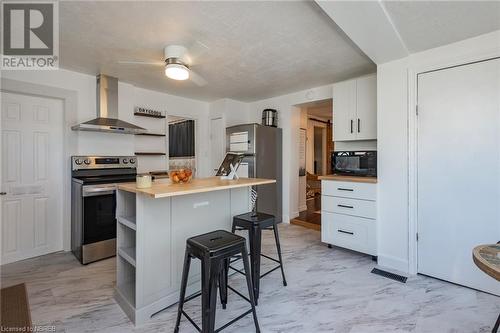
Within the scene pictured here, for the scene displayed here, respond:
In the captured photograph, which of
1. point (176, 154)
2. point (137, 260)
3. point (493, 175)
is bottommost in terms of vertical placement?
point (137, 260)

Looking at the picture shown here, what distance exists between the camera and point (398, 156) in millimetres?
2512

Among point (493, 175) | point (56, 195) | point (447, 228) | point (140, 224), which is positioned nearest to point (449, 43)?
point (493, 175)

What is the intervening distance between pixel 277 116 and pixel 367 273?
9.91 feet

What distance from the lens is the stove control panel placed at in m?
3.11

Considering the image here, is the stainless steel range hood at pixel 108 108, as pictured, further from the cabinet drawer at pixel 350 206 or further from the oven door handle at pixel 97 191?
the cabinet drawer at pixel 350 206

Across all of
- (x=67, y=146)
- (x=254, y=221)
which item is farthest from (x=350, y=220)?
(x=67, y=146)

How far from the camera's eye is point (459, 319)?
1749 mm

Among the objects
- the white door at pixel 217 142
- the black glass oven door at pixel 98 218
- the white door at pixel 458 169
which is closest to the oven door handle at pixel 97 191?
the black glass oven door at pixel 98 218

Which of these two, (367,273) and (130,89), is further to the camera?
(130,89)

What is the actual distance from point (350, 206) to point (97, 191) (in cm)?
308

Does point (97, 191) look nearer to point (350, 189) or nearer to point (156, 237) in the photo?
point (156, 237)

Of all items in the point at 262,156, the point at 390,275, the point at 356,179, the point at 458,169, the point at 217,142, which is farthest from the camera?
the point at 217,142

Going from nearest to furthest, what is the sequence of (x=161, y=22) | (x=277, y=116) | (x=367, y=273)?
1. (x=161, y=22)
2. (x=367, y=273)
3. (x=277, y=116)

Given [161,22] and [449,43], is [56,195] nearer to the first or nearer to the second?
[161,22]
